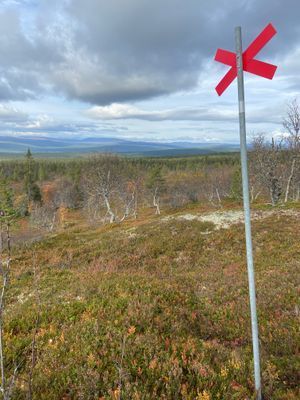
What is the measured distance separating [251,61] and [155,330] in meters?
6.02

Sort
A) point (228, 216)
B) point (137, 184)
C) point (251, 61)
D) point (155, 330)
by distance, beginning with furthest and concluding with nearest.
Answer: point (137, 184), point (228, 216), point (155, 330), point (251, 61)


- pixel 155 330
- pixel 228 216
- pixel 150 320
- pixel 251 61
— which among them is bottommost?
pixel 228 216

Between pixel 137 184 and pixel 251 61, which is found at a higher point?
pixel 251 61

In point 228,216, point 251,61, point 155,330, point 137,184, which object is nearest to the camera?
point 251,61

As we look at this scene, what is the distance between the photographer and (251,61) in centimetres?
344

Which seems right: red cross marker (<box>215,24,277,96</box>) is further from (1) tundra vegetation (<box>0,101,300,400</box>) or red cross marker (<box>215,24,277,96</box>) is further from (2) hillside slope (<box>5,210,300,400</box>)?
(2) hillside slope (<box>5,210,300,400</box>)

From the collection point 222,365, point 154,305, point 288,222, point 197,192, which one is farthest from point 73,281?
point 197,192

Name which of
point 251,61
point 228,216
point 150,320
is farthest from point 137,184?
point 251,61

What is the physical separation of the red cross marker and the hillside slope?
3.83m

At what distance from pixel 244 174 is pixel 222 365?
3.83 m

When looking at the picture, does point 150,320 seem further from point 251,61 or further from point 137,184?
point 137,184

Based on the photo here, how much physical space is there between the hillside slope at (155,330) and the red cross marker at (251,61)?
3829 mm

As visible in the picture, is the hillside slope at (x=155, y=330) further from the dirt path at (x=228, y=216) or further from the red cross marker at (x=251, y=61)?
the dirt path at (x=228, y=216)

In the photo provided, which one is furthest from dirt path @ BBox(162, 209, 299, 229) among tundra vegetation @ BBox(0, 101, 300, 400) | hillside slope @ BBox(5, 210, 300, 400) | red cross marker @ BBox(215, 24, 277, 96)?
red cross marker @ BBox(215, 24, 277, 96)
